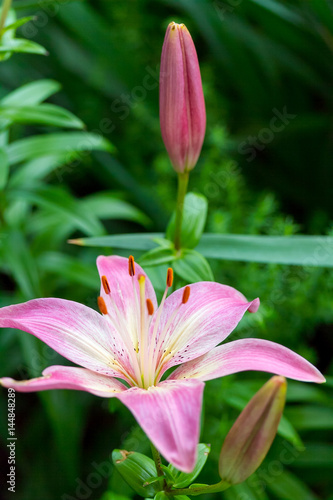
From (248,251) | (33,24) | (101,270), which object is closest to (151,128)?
(33,24)

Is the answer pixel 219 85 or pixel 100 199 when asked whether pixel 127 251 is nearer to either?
pixel 100 199

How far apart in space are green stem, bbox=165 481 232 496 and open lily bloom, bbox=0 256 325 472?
0.09m

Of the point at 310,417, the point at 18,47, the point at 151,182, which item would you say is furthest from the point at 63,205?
the point at 310,417

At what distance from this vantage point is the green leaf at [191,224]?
26.1 inches

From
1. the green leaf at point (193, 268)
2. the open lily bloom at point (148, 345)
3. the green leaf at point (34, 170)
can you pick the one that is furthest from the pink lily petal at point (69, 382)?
the green leaf at point (34, 170)

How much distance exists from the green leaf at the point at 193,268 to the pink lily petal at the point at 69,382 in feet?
0.54

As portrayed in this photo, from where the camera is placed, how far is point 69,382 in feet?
1.32

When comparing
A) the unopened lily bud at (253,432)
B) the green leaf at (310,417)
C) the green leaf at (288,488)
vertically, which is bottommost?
the green leaf at (288,488)

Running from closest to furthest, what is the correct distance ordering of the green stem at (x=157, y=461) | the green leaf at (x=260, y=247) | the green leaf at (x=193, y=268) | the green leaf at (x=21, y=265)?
the green stem at (x=157, y=461), the green leaf at (x=193, y=268), the green leaf at (x=260, y=247), the green leaf at (x=21, y=265)

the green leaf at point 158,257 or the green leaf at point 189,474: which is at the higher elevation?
the green leaf at point 158,257

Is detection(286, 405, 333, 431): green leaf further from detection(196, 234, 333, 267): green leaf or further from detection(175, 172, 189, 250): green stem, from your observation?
detection(175, 172, 189, 250): green stem

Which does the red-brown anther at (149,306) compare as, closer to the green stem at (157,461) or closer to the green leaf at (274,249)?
the green stem at (157,461)

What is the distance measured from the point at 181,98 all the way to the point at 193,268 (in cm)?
19

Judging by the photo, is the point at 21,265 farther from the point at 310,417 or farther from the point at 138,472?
the point at 310,417
